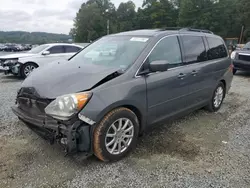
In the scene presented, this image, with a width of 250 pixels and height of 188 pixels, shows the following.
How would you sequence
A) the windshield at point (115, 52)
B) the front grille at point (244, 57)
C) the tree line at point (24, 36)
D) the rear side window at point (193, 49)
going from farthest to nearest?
1. the tree line at point (24, 36)
2. the front grille at point (244, 57)
3. the rear side window at point (193, 49)
4. the windshield at point (115, 52)

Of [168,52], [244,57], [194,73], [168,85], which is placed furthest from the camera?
[244,57]

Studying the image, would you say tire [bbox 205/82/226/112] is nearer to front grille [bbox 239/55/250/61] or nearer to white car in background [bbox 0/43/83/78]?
front grille [bbox 239/55/250/61]

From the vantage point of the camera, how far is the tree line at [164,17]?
164ft

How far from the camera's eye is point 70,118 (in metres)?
2.42

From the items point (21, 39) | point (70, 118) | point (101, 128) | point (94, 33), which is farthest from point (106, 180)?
point (94, 33)

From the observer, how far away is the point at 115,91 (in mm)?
2684

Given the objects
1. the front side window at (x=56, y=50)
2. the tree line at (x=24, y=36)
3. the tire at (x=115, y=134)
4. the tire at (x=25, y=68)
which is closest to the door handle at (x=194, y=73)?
the tire at (x=115, y=134)

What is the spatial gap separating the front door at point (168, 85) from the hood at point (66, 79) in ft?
2.04

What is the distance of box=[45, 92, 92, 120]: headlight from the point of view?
243 centimetres

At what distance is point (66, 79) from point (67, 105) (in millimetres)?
517

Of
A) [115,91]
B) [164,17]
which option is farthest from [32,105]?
[164,17]

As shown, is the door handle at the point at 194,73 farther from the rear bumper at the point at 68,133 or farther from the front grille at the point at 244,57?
the front grille at the point at 244,57

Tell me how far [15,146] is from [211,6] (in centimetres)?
5571

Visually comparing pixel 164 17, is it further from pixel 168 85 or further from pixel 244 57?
pixel 168 85
